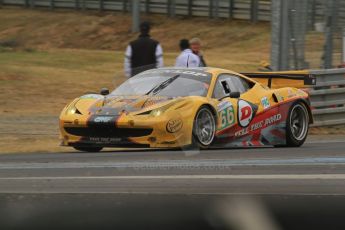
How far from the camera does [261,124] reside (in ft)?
37.0

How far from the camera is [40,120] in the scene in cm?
1577

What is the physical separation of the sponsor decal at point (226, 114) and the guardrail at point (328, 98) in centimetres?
474

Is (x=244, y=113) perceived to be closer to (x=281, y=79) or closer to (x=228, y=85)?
(x=228, y=85)

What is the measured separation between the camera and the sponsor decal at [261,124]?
35.7ft

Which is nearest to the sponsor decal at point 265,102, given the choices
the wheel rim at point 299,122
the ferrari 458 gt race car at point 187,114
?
the ferrari 458 gt race car at point 187,114

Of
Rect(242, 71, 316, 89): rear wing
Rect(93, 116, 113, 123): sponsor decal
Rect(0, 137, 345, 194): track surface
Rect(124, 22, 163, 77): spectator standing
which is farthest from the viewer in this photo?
Rect(124, 22, 163, 77): spectator standing

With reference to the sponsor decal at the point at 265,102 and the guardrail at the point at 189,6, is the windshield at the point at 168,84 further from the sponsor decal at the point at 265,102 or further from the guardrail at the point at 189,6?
the guardrail at the point at 189,6

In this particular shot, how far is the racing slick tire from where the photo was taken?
9.99 m

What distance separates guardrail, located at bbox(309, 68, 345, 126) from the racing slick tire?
17.2ft

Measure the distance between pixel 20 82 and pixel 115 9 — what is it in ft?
Result: 100

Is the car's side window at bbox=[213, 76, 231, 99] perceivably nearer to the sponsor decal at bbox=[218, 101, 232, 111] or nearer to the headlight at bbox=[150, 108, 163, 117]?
the sponsor decal at bbox=[218, 101, 232, 111]

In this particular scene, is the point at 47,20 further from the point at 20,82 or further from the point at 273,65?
the point at 273,65

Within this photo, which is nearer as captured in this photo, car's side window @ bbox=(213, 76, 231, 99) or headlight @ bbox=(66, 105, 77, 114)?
headlight @ bbox=(66, 105, 77, 114)

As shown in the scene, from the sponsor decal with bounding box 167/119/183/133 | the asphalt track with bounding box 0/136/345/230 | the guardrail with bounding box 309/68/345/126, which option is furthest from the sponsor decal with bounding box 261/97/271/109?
the guardrail with bounding box 309/68/345/126
